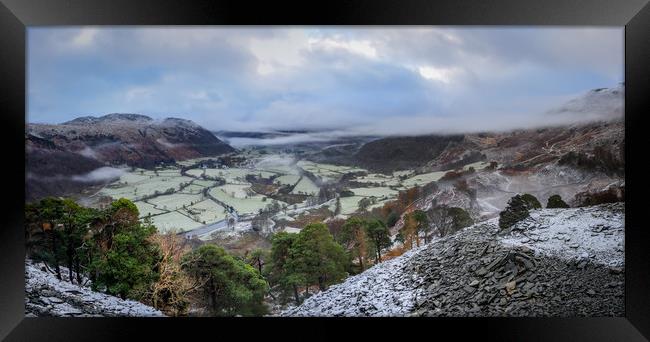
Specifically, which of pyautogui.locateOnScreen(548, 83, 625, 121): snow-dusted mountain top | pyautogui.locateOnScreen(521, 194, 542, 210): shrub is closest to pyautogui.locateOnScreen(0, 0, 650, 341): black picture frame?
pyautogui.locateOnScreen(548, 83, 625, 121): snow-dusted mountain top

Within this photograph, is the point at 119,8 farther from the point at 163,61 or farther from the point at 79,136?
the point at 79,136

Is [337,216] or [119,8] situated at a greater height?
[119,8]

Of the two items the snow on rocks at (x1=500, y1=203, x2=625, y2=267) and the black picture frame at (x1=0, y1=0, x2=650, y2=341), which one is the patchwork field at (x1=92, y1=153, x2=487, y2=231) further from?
the black picture frame at (x1=0, y1=0, x2=650, y2=341)

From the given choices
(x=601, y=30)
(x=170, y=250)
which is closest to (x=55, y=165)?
(x=170, y=250)

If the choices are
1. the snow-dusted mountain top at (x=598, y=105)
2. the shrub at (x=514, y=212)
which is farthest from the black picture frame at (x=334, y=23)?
the shrub at (x=514, y=212)

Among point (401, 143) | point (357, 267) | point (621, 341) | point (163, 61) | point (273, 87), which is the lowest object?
point (621, 341)

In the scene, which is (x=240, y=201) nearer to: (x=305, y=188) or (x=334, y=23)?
(x=305, y=188)
